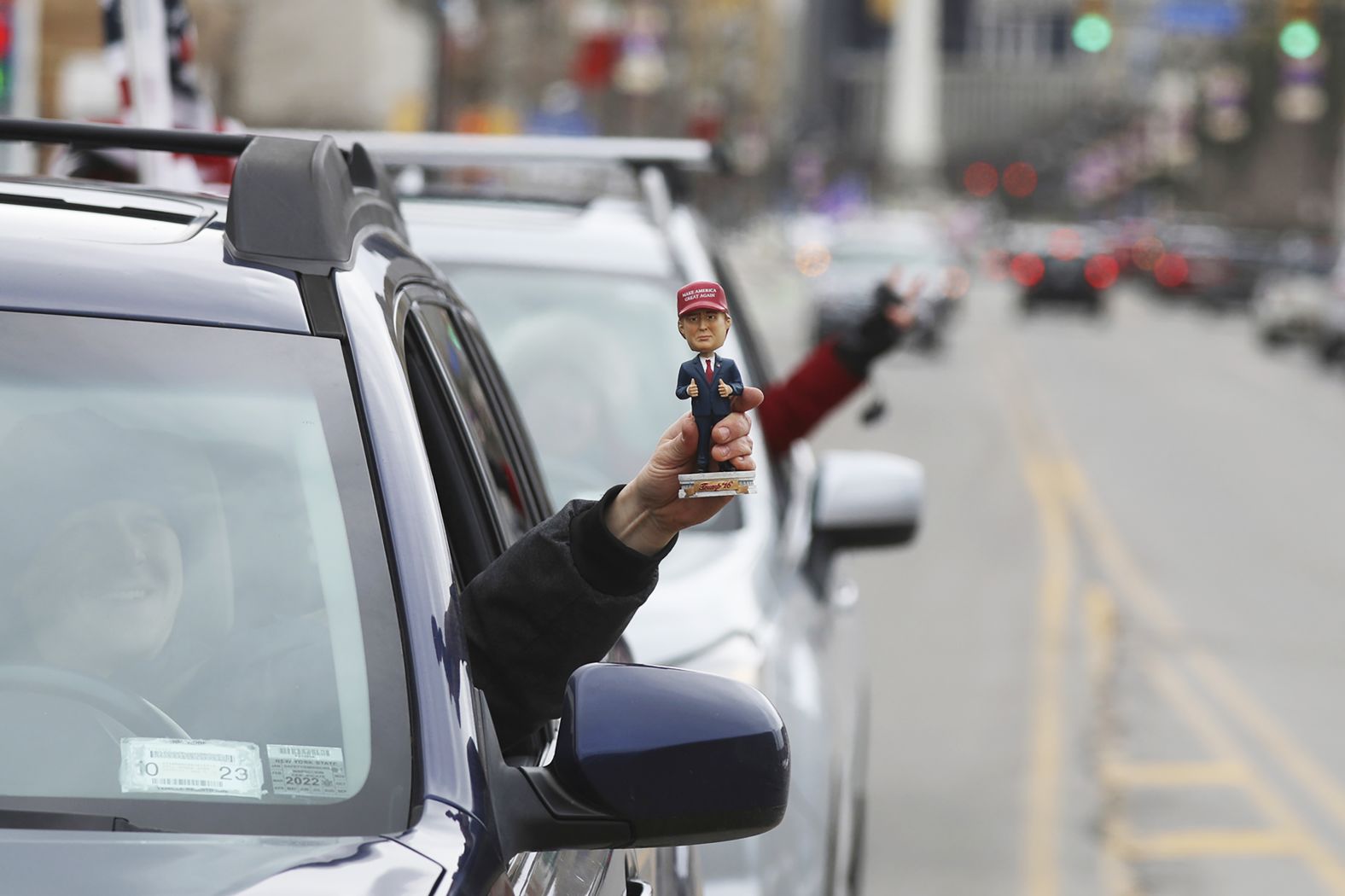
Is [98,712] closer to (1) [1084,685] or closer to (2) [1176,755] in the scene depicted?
(2) [1176,755]

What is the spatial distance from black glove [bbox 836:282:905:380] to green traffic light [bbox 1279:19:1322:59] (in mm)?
26272

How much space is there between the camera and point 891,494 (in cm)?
525

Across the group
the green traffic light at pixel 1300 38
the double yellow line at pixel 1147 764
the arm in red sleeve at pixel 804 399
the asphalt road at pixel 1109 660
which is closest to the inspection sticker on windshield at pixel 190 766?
the arm in red sleeve at pixel 804 399

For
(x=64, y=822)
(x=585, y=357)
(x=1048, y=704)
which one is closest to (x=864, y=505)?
(x=585, y=357)

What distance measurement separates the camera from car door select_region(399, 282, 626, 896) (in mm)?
2355

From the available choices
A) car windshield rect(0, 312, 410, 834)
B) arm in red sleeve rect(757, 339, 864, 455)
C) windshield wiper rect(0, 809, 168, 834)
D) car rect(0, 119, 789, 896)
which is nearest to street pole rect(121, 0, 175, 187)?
arm in red sleeve rect(757, 339, 864, 455)

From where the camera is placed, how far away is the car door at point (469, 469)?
2.36 m

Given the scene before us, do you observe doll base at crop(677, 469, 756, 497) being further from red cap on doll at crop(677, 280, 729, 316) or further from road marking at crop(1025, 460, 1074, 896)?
road marking at crop(1025, 460, 1074, 896)

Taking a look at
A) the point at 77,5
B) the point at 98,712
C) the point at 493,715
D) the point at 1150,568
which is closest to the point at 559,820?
the point at 493,715

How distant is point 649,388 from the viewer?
16.7 ft

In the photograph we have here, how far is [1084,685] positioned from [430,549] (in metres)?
7.29

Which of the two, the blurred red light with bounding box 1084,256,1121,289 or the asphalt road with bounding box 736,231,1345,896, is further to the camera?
the blurred red light with bounding box 1084,256,1121,289

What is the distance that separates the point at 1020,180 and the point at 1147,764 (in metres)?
192

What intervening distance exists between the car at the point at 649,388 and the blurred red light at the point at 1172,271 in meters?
51.2
